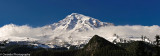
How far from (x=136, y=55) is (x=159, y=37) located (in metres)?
14.3

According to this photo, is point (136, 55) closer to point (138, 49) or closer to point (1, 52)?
point (138, 49)

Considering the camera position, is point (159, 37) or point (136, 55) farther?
point (136, 55)

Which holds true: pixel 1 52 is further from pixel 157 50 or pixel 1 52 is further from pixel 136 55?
pixel 157 50

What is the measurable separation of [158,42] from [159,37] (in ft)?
7.47

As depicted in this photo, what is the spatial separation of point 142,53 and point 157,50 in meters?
6.62

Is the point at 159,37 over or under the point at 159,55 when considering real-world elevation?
over

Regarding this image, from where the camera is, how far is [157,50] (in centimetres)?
9494

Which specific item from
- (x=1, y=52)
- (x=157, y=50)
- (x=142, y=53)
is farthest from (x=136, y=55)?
(x=1, y=52)

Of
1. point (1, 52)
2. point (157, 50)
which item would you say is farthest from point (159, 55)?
point (1, 52)

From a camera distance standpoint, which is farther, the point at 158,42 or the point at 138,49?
the point at 138,49

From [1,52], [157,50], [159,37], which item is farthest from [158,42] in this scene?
Answer: [1,52]

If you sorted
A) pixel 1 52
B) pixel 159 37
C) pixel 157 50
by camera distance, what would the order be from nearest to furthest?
pixel 1 52 → pixel 159 37 → pixel 157 50

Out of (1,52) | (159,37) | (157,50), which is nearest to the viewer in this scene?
(1,52)

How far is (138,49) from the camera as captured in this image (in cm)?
9656
